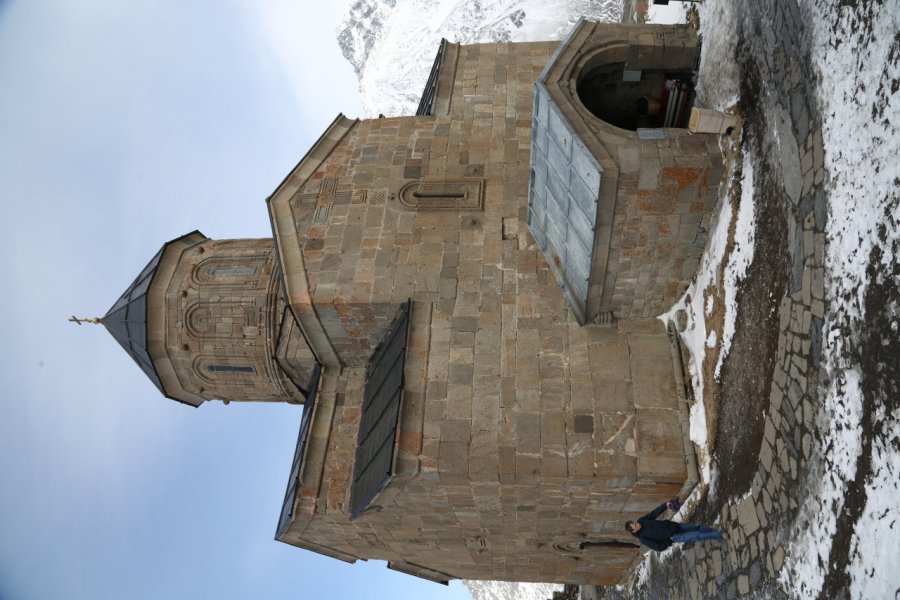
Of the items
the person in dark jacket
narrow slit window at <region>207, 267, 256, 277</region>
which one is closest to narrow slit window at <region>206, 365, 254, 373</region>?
narrow slit window at <region>207, 267, 256, 277</region>

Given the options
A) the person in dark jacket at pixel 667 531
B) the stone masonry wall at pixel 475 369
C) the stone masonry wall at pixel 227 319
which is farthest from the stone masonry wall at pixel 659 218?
the stone masonry wall at pixel 227 319

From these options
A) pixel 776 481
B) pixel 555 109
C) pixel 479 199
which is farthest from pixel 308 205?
pixel 776 481

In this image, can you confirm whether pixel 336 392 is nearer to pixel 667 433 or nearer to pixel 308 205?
pixel 308 205

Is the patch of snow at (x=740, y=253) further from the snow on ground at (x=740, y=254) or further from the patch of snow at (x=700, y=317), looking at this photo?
the patch of snow at (x=700, y=317)

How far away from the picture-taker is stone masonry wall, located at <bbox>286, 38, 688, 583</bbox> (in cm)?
688

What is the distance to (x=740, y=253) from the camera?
19.3ft

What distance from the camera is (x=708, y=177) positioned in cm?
619

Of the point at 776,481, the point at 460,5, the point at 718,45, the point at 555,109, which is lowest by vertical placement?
the point at 460,5

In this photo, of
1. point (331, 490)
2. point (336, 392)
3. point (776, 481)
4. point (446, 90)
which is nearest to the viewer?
point (776, 481)

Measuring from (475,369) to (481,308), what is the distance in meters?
0.86

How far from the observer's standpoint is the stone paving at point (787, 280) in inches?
177

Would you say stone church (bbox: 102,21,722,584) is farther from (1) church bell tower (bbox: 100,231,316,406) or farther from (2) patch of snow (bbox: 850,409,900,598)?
(2) patch of snow (bbox: 850,409,900,598)

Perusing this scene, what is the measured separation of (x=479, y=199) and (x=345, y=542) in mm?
5954

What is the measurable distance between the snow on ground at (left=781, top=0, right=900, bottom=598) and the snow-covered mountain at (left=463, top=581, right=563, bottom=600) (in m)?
28.3
